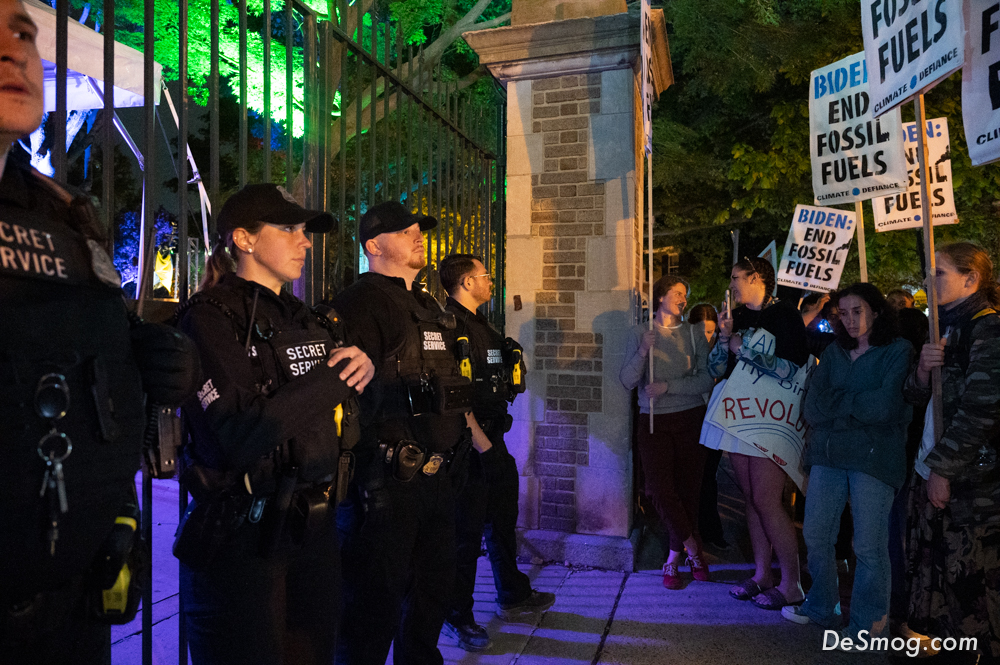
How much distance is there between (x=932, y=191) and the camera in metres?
5.98

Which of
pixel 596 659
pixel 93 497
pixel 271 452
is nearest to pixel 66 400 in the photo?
pixel 93 497

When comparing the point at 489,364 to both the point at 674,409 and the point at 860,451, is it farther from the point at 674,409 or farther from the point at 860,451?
the point at 860,451

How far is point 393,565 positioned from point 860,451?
2.50 metres

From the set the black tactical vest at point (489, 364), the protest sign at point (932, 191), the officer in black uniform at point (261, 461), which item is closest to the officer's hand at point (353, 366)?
the officer in black uniform at point (261, 461)

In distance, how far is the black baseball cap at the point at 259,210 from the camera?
7.51ft

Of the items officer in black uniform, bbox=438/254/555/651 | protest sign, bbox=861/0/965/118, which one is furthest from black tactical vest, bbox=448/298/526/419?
protest sign, bbox=861/0/965/118

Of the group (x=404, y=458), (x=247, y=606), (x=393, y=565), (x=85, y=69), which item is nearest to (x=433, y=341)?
(x=404, y=458)

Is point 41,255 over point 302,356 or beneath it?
over

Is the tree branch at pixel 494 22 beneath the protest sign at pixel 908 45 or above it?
above

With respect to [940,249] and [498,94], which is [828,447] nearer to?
[940,249]

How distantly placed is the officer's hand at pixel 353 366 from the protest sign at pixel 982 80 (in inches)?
130

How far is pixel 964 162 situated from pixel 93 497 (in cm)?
1109

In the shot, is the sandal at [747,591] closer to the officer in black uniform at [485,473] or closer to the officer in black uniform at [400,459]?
the officer in black uniform at [485,473]

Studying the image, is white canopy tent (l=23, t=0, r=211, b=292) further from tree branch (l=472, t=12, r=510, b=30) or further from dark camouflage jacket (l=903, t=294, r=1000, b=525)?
tree branch (l=472, t=12, r=510, b=30)
